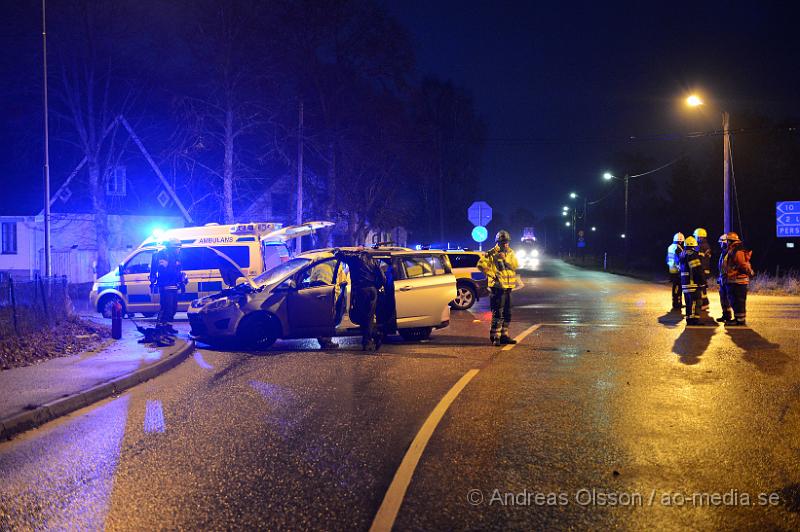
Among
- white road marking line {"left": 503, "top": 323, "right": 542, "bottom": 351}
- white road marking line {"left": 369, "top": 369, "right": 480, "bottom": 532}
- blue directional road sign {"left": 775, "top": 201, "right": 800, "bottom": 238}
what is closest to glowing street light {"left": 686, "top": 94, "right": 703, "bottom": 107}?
blue directional road sign {"left": 775, "top": 201, "right": 800, "bottom": 238}

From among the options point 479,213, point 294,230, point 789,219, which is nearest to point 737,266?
point 294,230

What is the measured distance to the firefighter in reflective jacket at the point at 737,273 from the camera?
14.5 meters

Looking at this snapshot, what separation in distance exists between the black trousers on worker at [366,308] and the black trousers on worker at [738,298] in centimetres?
766

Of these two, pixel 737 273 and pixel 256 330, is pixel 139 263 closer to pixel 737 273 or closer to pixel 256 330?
pixel 256 330

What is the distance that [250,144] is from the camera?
40.6 m

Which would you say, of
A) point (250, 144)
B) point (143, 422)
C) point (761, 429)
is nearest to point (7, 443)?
point (143, 422)

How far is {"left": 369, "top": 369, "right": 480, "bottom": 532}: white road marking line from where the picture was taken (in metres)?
4.46

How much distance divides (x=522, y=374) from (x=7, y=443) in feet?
19.6

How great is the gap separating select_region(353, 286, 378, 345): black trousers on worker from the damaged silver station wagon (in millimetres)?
182

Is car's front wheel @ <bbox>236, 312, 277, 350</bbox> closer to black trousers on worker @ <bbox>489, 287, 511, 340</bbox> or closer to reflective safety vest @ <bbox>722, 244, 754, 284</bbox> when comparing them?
black trousers on worker @ <bbox>489, 287, 511, 340</bbox>

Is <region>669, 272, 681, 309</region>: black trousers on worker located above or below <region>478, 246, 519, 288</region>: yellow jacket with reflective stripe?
below

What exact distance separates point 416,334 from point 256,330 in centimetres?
299

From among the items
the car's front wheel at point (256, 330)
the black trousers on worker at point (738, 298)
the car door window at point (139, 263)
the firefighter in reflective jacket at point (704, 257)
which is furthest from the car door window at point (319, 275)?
the black trousers on worker at point (738, 298)

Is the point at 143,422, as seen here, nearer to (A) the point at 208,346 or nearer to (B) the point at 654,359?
(A) the point at 208,346
